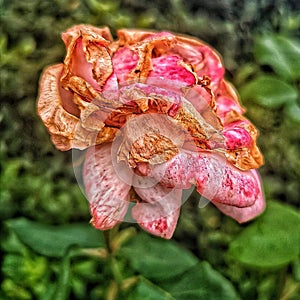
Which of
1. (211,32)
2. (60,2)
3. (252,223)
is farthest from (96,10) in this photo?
(252,223)

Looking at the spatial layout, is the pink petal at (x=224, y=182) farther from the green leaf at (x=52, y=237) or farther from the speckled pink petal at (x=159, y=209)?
the green leaf at (x=52, y=237)

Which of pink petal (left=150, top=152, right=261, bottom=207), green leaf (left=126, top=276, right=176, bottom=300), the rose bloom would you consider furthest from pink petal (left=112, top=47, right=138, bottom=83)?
green leaf (left=126, top=276, right=176, bottom=300)

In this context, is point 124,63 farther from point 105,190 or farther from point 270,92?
point 270,92

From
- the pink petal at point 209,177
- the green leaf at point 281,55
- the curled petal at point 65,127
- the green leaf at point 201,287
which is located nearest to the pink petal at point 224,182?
Answer: the pink petal at point 209,177

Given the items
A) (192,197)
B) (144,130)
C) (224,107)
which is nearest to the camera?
(144,130)

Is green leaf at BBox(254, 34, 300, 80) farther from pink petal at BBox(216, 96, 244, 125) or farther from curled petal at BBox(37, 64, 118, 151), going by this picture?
curled petal at BBox(37, 64, 118, 151)

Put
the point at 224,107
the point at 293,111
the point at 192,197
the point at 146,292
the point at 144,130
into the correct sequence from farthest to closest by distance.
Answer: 1. the point at 192,197
2. the point at 293,111
3. the point at 146,292
4. the point at 224,107
5. the point at 144,130

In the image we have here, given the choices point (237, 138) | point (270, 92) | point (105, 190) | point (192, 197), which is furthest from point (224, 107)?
point (192, 197)

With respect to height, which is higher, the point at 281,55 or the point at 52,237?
the point at 281,55
